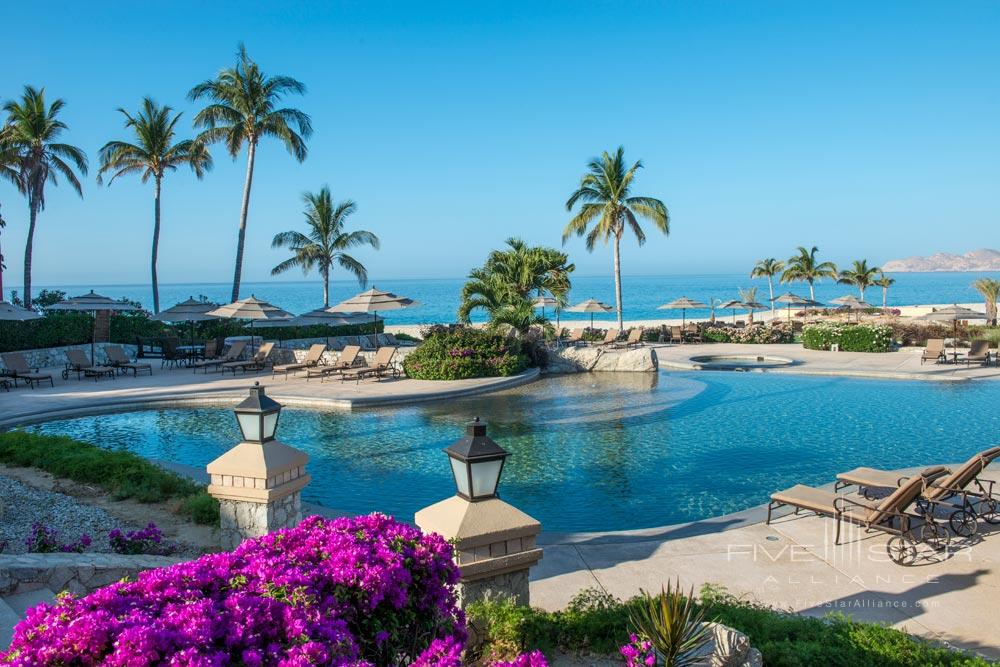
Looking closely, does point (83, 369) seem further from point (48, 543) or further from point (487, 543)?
point (487, 543)

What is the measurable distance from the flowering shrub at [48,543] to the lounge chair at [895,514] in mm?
6946

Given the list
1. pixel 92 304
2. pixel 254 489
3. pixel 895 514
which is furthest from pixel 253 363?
pixel 895 514

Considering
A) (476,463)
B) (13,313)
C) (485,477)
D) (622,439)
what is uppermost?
(13,313)

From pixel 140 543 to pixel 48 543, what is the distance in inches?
33.3

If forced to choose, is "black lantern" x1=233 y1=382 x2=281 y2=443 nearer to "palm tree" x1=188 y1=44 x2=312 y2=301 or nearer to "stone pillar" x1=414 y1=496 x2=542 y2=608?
"stone pillar" x1=414 y1=496 x2=542 y2=608

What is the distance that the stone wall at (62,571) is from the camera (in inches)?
192

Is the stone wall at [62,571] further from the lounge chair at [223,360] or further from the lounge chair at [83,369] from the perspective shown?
the lounge chair at [83,369]

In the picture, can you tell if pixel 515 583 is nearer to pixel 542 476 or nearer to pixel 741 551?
pixel 741 551

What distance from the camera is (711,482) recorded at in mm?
9438

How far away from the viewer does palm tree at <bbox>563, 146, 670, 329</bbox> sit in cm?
3175

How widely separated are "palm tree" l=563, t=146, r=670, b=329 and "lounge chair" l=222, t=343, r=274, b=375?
1629 cm

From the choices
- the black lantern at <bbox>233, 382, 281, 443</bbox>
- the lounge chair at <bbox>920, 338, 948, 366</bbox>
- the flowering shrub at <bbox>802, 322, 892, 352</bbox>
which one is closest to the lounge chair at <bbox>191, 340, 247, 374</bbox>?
the black lantern at <bbox>233, 382, 281, 443</bbox>

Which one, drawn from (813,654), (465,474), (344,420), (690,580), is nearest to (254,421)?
(465,474)

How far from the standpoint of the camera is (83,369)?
64.5 ft
